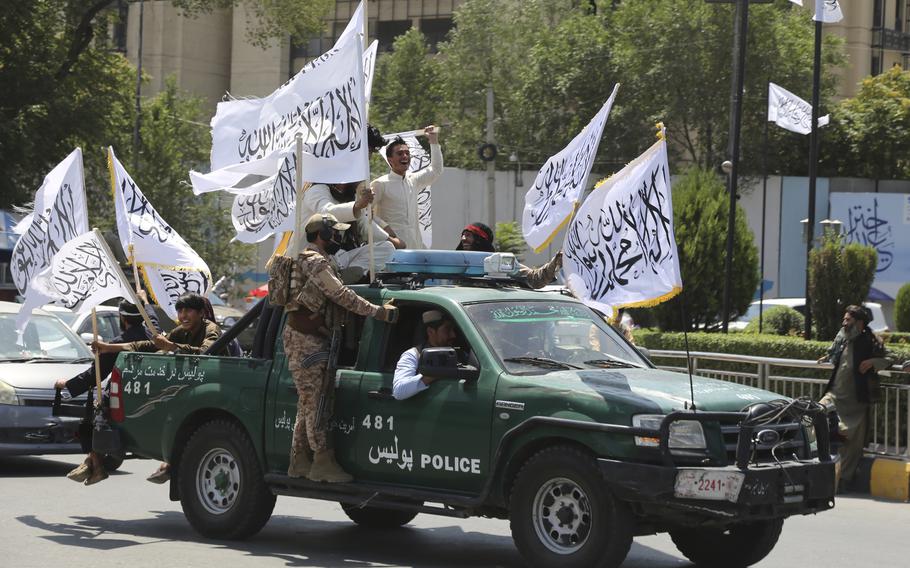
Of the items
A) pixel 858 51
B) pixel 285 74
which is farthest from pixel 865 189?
pixel 285 74

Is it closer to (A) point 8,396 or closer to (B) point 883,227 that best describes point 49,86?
(A) point 8,396

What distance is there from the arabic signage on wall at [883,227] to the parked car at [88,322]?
29.3 m

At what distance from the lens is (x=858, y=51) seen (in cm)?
6341

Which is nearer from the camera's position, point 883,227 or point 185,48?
point 883,227

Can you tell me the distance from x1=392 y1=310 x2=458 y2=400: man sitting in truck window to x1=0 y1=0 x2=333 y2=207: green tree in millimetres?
24969

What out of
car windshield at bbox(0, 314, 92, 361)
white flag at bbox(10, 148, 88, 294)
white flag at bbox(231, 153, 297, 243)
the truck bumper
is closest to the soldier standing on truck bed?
white flag at bbox(231, 153, 297, 243)

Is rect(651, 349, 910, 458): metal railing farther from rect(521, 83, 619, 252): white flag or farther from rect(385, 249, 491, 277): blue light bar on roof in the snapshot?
rect(385, 249, 491, 277): blue light bar on roof

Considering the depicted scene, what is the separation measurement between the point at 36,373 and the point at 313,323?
5174 millimetres

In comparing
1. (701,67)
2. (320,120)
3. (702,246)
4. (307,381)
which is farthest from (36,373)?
(701,67)

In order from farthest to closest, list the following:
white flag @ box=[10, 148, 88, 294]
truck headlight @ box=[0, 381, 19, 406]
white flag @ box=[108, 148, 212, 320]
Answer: truck headlight @ box=[0, 381, 19, 406]
white flag @ box=[10, 148, 88, 294]
white flag @ box=[108, 148, 212, 320]

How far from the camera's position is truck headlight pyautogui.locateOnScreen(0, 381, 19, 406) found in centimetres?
1300

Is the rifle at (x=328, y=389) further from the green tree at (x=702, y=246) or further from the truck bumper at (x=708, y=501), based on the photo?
the green tree at (x=702, y=246)

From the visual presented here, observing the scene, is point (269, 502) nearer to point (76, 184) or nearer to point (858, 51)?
point (76, 184)

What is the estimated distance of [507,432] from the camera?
8281mm
